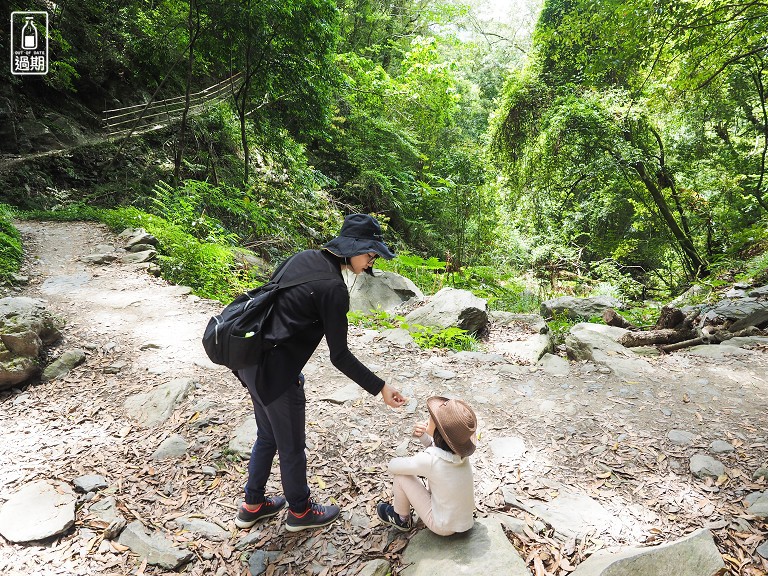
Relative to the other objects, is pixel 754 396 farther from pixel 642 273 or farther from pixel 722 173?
pixel 642 273

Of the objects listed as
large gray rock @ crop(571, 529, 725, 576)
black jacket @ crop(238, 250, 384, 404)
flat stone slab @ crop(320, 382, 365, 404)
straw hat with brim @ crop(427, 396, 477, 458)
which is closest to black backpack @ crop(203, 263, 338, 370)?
black jacket @ crop(238, 250, 384, 404)

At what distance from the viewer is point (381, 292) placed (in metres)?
8.30

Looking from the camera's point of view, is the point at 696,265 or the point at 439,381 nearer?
the point at 439,381

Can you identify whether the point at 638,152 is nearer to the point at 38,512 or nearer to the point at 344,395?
the point at 344,395

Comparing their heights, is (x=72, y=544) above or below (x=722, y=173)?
below

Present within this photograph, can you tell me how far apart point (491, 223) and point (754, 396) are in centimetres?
1024

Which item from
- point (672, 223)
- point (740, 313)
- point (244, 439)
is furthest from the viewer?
point (672, 223)

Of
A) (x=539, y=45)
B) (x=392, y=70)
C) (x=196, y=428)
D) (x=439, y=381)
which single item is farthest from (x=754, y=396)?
(x=392, y=70)

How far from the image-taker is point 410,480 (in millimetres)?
2203

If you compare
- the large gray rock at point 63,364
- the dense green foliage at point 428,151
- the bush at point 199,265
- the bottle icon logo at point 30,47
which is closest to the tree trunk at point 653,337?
the dense green foliage at point 428,151

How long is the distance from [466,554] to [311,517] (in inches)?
37.5

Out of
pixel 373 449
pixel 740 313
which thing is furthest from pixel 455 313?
pixel 740 313

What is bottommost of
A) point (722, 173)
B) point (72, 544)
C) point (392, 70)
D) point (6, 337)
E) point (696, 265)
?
point (72, 544)

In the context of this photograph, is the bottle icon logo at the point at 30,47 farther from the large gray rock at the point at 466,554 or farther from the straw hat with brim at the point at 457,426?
the large gray rock at the point at 466,554
